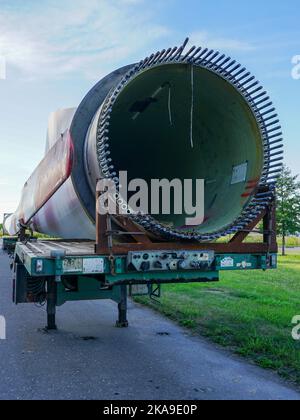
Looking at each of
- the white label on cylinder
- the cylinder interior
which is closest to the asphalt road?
the white label on cylinder

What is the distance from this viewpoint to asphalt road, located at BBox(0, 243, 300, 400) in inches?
185

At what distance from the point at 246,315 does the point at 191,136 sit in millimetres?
3434

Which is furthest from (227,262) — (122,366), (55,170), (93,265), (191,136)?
(55,170)

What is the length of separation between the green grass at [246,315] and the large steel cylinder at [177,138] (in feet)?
5.53

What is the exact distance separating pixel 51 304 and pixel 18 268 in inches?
30.8

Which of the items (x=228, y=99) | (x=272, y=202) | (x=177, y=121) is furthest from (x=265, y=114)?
(x=177, y=121)

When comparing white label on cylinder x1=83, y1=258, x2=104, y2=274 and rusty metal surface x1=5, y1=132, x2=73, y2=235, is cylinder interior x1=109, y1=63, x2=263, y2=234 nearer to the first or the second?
rusty metal surface x1=5, y1=132, x2=73, y2=235

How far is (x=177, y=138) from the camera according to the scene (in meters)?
7.18

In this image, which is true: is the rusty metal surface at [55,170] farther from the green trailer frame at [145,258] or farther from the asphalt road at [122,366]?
the asphalt road at [122,366]

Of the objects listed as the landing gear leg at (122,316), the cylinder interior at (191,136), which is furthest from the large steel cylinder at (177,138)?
the landing gear leg at (122,316)

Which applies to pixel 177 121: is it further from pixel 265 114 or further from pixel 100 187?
pixel 100 187

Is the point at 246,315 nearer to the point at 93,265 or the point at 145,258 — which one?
the point at 145,258

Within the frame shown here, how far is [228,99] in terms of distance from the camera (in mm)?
5836

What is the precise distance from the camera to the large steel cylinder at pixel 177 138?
5398 millimetres
